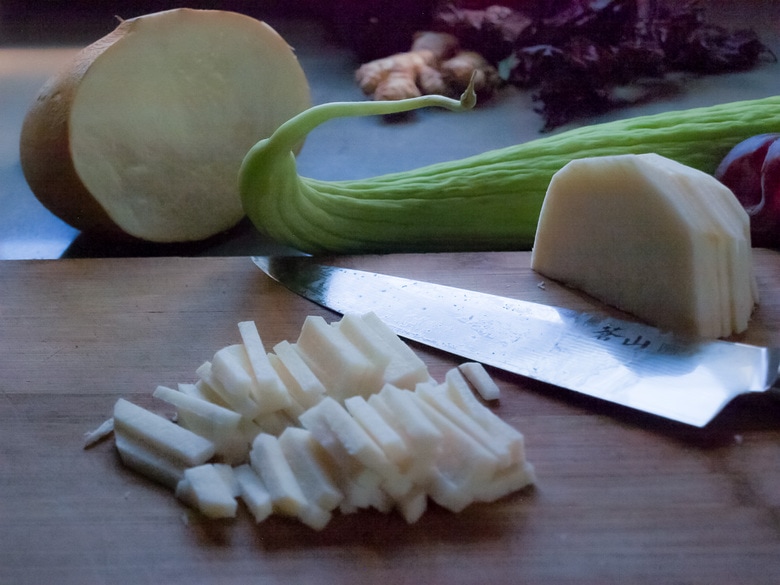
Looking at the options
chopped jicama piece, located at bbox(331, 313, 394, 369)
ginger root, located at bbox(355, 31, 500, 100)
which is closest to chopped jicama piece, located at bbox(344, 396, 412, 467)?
chopped jicama piece, located at bbox(331, 313, 394, 369)

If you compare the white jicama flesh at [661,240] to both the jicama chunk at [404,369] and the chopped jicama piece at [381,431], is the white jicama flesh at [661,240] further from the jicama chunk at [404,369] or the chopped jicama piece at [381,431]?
the chopped jicama piece at [381,431]

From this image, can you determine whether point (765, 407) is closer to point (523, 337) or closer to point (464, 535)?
point (523, 337)

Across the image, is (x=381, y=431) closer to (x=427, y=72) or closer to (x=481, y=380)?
(x=481, y=380)

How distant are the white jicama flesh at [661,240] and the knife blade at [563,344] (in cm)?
7

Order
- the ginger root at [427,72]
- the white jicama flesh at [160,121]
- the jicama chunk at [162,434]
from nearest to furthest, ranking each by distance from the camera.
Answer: the jicama chunk at [162,434]
the white jicama flesh at [160,121]
the ginger root at [427,72]

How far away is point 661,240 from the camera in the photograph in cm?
113

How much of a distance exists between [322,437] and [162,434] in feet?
0.74

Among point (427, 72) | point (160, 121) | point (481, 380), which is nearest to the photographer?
point (481, 380)

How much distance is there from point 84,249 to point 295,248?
0.50m

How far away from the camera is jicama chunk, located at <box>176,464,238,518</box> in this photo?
2.75ft

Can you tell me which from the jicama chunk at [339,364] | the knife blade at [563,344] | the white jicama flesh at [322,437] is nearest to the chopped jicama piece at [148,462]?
the white jicama flesh at [322,437]

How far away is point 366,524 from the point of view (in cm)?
85

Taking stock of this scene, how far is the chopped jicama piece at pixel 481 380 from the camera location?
40.9 inches

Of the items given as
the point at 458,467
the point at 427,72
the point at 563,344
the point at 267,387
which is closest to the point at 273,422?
the point at 267,387
